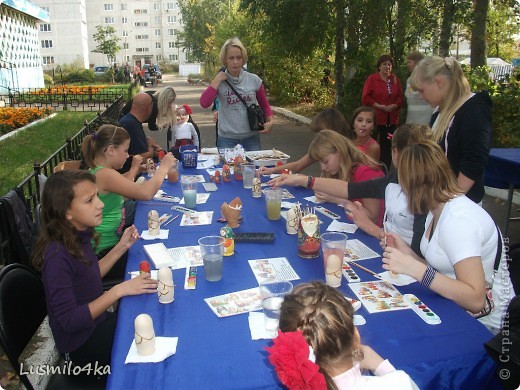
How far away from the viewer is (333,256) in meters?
2.01

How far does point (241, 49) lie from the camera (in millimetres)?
5000

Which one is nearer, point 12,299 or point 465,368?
point 465,368

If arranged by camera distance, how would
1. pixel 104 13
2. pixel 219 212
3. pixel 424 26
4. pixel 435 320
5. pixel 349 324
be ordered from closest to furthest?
pixel 349 324 → pixel 435 320 → pixel 219 212 → pixel 424 26 → pixel 104 13

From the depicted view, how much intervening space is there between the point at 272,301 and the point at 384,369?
1.59 ft

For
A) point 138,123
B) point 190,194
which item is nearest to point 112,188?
point 190,194

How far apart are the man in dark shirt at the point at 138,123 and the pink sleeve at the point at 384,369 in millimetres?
3916

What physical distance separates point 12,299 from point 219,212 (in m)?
1.52

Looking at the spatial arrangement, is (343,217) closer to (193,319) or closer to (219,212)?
(219,212)

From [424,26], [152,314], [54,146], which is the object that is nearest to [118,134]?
[152,314]

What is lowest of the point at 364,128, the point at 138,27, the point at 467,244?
the point at 467,244

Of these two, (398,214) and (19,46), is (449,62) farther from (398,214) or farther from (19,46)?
→ (19,46)

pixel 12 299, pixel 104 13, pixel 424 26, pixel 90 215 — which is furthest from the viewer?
pixel 104 13

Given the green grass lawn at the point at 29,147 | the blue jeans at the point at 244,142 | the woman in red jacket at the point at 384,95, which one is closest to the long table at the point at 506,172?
the woman in red jacket at the point at 384,95

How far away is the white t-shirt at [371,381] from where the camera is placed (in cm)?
133
